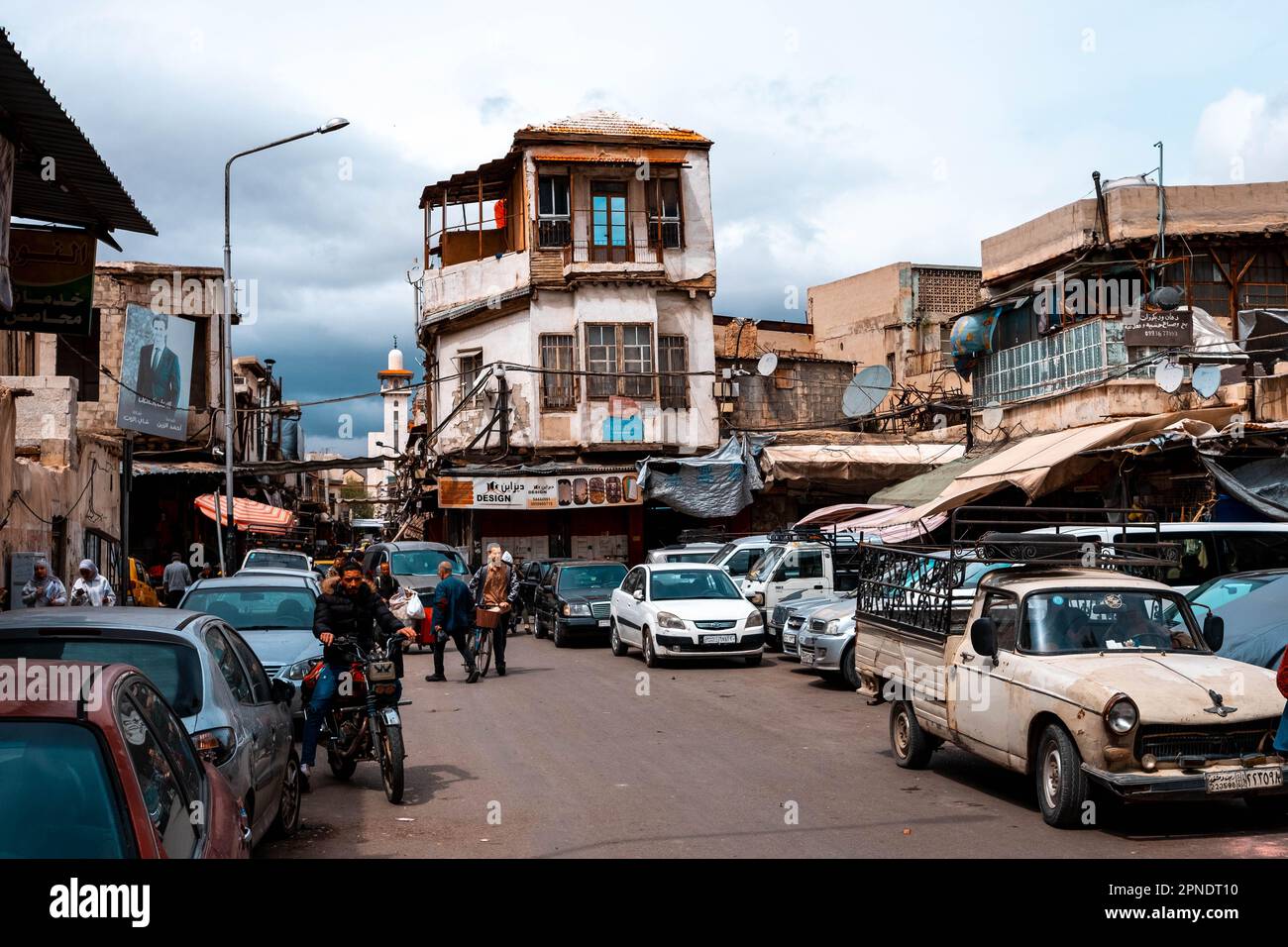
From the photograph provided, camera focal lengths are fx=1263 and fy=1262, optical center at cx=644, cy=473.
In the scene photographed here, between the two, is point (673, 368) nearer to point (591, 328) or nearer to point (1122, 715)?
point (591, 328)

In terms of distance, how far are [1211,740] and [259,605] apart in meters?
9.50

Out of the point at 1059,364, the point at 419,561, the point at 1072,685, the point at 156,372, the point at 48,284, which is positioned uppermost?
the point at 156,372

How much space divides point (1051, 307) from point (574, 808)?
2211 cm

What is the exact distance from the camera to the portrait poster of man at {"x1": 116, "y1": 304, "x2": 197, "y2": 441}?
34256mm

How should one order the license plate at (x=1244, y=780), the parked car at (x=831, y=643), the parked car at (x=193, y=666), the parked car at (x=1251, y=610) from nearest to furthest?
the parked car at (x=193, y=666), the license plate at (x=1244, y=780), the parked car at (x=1251, y=610), the parked car at (x=831, y=643)

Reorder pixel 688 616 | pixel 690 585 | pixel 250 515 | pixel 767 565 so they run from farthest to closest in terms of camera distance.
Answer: pixel 250 515 < pixel 767 565 < pixel 690 585 < pixel 688 616

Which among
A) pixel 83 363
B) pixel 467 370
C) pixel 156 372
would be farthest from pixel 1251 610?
pixel 83 363

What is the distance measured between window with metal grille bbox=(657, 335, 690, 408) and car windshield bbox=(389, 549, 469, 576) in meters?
10.5

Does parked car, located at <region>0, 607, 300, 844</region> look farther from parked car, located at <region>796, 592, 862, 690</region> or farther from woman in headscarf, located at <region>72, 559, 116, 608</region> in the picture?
woman in headscarf, located at <region>72, 559, 116, 608</region>

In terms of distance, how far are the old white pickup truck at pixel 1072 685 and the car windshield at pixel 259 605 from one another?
6.01m

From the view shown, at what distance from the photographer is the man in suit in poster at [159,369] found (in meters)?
34.8

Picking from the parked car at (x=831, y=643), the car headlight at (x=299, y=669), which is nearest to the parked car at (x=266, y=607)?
the car headlight at (x=299, y=669)

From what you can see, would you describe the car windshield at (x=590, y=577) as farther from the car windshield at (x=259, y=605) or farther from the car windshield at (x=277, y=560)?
the car windshield at (x=259, y=605)

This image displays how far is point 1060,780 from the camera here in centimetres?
838
